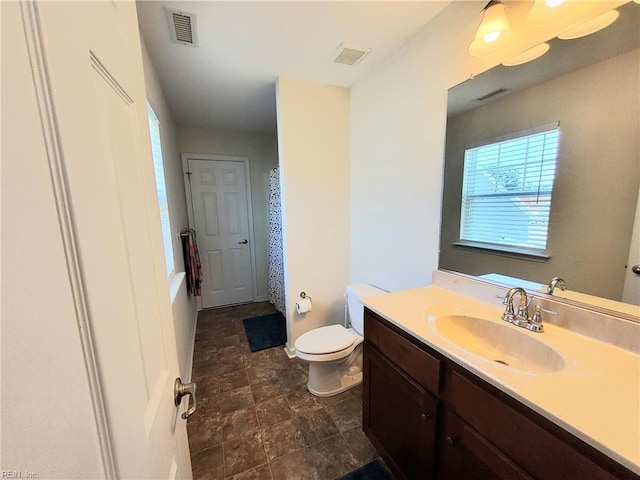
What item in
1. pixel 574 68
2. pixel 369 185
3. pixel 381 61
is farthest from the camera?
pixel 369 185

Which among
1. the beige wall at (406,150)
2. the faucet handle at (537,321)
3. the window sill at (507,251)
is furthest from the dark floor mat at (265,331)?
the faucet handle at (537,321)

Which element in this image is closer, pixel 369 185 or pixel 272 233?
pixel 369 185

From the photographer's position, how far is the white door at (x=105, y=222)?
0.96 feet

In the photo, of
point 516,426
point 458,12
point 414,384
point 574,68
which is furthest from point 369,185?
point 516,426

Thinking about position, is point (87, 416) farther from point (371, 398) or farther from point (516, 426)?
point (371, 398)

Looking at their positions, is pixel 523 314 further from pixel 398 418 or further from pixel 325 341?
pixel 325 341

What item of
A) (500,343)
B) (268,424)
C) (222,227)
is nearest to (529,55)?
(500,343)

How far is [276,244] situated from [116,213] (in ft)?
8.82

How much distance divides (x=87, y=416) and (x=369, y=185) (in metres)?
2.08

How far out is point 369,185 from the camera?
7.12 ft

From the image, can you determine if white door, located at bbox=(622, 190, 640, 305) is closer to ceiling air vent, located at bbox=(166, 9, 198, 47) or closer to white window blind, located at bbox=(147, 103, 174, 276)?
ceiling air vent, located at bbox=(166, 9, 198, 47)

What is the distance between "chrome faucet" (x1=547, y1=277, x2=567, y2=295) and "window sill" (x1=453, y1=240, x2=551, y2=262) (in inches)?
3.5

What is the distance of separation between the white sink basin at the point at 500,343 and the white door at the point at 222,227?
297 centimetres

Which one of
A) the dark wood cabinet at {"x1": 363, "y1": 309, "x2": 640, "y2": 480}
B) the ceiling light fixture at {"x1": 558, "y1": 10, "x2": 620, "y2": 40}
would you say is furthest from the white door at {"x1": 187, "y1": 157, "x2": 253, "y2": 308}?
the ceiling light fixture at {"x1": 558, "y1": 10, "x2": 620, "y2": 40}
